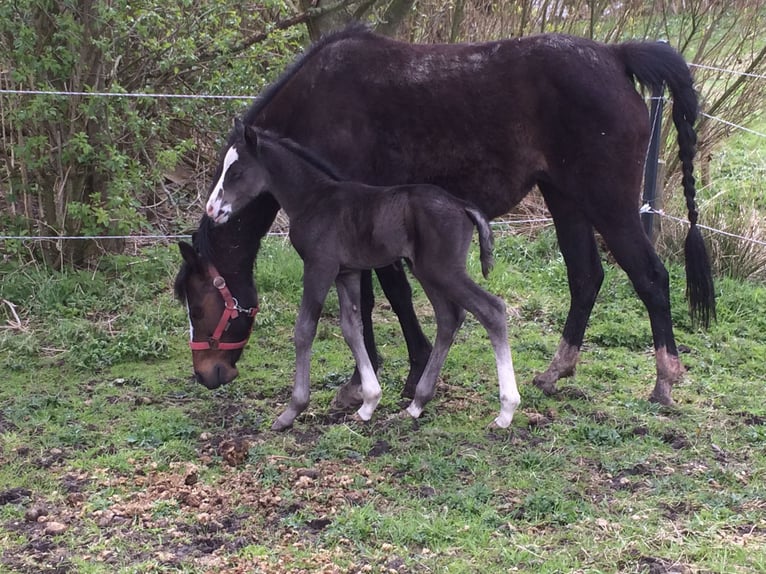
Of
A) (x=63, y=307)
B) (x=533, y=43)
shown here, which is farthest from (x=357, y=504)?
(x=63, y=307)

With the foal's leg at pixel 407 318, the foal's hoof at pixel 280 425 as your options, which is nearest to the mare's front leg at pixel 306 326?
the foal's hoof at pixel 280 425

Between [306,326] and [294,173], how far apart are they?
2.56 feet

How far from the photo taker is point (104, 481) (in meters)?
3.50

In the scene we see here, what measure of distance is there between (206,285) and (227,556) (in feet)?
5.89

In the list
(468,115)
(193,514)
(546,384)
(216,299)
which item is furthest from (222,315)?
(546,384)

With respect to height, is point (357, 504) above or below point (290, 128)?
below

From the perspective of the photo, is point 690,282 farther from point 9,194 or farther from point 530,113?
point 9,194

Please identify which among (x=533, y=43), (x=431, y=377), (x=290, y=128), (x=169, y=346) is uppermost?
(x=533, y=43)

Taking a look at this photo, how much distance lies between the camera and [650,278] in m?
4.39

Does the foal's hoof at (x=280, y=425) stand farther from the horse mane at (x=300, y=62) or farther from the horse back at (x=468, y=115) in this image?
the horse mane at (x=300, y=62)

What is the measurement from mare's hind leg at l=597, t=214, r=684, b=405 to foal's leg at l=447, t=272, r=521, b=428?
834 millimetres

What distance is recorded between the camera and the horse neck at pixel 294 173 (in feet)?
13.4

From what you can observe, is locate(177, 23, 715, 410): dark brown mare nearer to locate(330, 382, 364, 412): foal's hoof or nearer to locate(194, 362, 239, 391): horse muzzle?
locate(194, 362, 239, 391): horse muzzle

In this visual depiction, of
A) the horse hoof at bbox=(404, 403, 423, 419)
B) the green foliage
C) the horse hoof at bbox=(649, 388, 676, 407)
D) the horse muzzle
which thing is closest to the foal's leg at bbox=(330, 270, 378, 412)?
the horse hoof at bbox=(404, 403, 423, 419)
